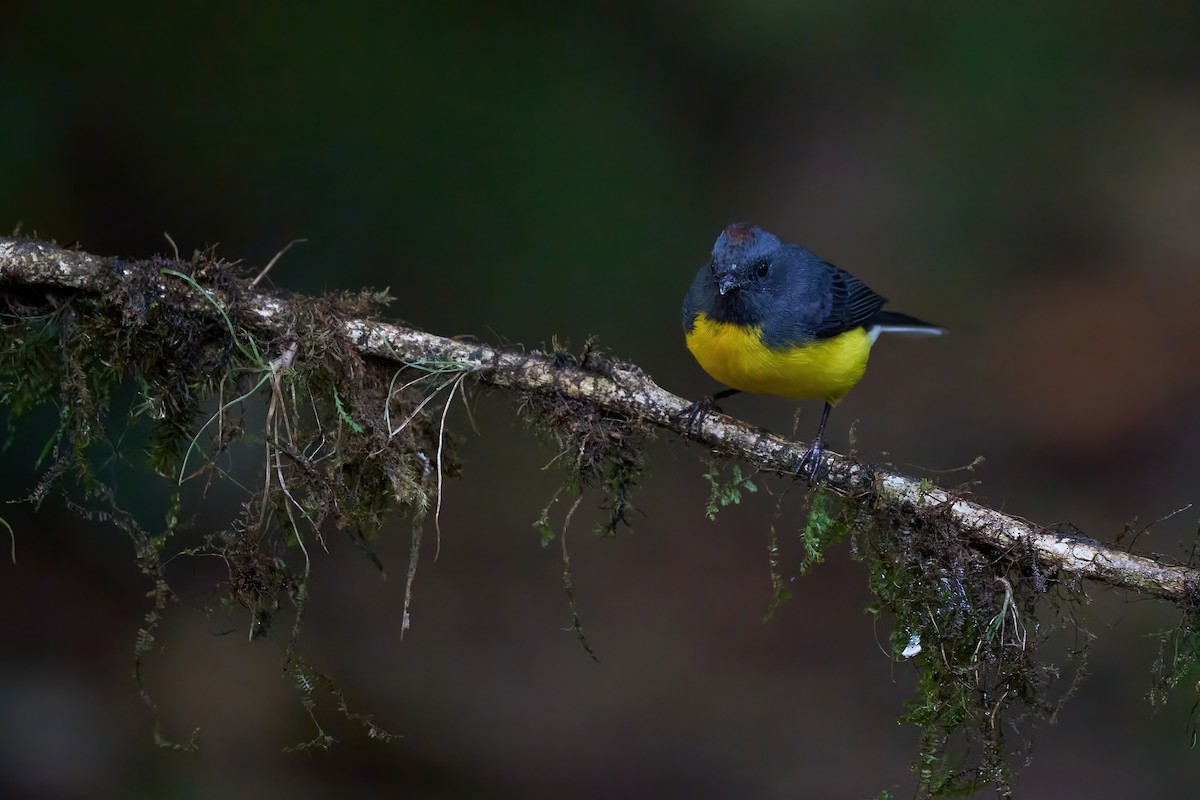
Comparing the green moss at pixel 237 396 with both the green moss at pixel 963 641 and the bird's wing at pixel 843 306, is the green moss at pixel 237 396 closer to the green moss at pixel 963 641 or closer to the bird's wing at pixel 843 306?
the green moss at pixel 963 641

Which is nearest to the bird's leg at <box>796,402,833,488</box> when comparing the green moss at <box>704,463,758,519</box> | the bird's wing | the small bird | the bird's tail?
the green moss at <box>704,463,758,519</box>

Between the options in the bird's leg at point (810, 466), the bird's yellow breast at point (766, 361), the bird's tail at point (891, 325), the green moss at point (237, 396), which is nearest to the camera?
the green moss at point (237, 396)

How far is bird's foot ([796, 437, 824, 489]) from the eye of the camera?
369 centimetres

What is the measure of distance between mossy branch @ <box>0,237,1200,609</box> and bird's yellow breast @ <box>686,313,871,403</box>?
0.63m

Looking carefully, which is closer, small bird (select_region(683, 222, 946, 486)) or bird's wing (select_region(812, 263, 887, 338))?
small bird (select_region(683, 222, 946, 486))

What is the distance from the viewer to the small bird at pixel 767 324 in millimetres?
4418

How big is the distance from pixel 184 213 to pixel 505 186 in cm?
187

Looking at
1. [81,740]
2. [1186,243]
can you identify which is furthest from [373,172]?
[1186,243]

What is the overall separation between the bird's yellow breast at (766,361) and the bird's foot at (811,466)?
2.49ft

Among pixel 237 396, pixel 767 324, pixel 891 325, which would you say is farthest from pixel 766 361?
pixel 237 396

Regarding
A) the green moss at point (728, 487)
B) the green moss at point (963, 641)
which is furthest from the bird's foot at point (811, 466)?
the green moss at point (963, 641)

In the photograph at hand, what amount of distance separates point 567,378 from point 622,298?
150 inches

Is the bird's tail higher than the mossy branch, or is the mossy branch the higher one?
the bird's tail

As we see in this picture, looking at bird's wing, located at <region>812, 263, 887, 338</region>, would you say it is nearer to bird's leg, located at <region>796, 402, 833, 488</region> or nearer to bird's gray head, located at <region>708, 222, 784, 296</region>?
bird's gray head, located at <region>708, 222, 784, 296</region>
